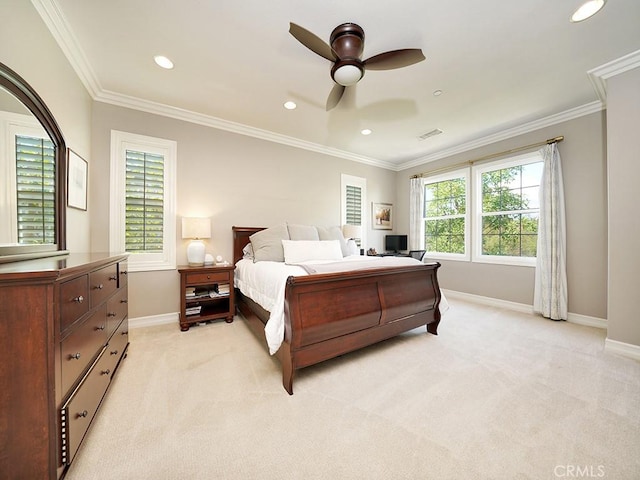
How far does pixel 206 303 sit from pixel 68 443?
2.46m

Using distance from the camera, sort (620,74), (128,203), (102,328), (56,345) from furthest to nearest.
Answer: (128,203) < (620,74) < (102,328) < (56,345)

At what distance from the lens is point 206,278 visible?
3.02 metres

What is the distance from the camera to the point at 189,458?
1.23 m

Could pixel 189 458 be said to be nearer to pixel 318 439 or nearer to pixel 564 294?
pixel 318 439

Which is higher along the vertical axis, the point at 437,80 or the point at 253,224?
the point at 437,80

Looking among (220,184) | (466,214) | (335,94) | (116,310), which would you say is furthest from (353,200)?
(116,310)

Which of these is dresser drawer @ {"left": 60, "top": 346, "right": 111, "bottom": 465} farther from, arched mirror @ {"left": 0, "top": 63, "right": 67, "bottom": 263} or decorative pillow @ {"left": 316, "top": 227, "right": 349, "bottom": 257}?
decorative pillow @ {"left": 316, "top": 227, "right": 349, "bottom": 257}

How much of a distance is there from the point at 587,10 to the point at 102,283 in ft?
13.0

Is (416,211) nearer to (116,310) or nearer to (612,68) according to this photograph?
(612,68)

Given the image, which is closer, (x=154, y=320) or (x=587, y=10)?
(x=587, y=10)

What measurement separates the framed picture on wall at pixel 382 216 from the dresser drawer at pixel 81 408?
4.69m

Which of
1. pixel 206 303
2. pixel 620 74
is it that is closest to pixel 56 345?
pixel 206 303

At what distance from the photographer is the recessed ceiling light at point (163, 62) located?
89.4 inches

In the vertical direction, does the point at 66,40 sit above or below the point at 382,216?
above
